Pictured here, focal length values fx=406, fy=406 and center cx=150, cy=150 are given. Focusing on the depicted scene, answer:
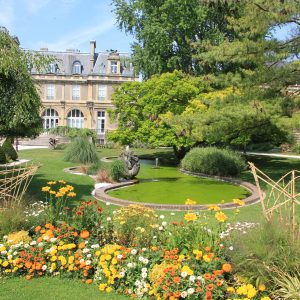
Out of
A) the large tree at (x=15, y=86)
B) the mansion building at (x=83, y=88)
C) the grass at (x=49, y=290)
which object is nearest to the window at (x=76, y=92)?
the mansion building at (x=83, y=88)

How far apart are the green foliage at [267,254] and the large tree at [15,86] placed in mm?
5486

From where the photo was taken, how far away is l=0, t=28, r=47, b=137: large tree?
818 centimetres

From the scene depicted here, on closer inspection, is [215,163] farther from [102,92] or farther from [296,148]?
[102,92]

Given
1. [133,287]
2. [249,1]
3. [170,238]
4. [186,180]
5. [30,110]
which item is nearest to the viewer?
[133,287]

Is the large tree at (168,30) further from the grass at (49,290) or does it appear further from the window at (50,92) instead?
the window at (50,92)

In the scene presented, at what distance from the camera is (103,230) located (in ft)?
19.0

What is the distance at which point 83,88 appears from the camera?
51.7 meters

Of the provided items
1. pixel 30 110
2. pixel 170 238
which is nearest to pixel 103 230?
pixel 170 238

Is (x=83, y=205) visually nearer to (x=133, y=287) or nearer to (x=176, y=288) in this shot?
(x=133, y=287)

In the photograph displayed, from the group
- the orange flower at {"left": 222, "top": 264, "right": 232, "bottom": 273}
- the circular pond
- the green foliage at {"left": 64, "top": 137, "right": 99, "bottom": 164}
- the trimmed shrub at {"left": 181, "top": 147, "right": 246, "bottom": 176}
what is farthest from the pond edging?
the green foliage at {"left": 64, "top": 137, "right": 99, "bottom": 164}

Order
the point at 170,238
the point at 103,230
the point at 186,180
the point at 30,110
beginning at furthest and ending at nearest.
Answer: the point at 186,180 < the point at 30,110 < the point at 103,230 < the point at 170,238

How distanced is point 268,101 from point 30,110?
890 cm

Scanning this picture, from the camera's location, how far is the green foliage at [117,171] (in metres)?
14.6

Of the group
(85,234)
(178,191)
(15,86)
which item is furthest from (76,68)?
(85,234)
